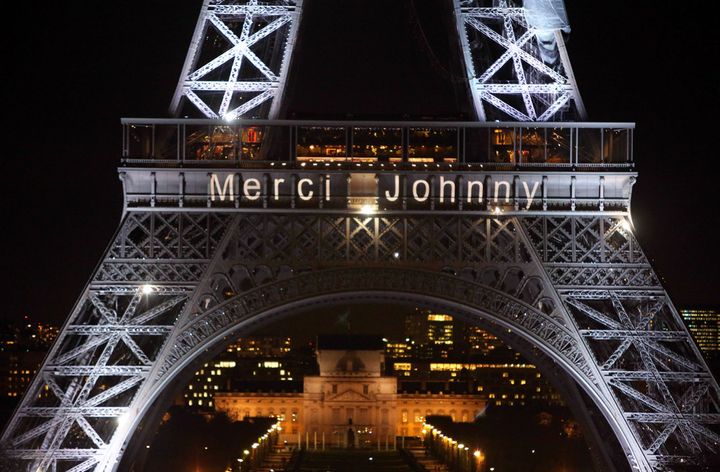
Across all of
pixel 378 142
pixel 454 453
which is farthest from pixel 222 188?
pixel 454 453

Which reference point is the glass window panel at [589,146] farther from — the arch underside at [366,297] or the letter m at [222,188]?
the letter m at [222,188]

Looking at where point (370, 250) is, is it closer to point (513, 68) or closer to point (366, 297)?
point (366, 297)

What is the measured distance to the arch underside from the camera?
184 feet

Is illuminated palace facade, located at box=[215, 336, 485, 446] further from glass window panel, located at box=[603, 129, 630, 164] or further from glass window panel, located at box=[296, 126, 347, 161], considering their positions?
glass window panel, located at box=[603, 129, 630, 164]

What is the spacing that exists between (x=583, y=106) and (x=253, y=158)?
1336 centimetres

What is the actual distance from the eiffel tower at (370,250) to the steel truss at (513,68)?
0.46 ft

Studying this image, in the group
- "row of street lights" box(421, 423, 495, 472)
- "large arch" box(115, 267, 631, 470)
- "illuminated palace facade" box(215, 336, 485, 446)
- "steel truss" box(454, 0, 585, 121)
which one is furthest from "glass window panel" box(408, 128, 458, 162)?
"illuminated palace facade" box(215, 336, 485, 446)

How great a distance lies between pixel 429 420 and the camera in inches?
6678

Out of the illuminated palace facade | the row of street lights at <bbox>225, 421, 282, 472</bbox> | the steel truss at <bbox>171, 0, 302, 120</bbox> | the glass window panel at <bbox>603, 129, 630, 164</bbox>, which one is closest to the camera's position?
the glass window panel at <bbox>603, 129, 630, 164</bbox>

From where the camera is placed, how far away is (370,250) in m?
59.5

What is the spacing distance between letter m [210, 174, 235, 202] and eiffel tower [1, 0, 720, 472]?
78 millimetres

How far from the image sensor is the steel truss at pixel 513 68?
2430 inches

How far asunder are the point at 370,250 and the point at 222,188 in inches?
246

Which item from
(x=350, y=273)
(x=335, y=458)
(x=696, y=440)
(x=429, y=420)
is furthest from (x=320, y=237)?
(x=429, y=420)
